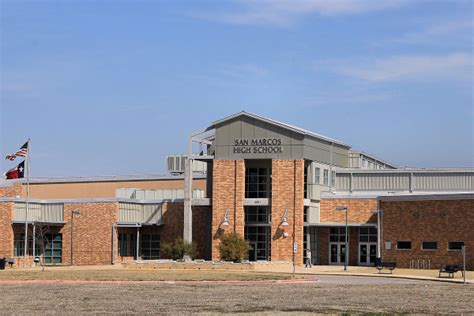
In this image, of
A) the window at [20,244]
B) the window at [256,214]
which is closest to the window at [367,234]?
the window at [256,214]

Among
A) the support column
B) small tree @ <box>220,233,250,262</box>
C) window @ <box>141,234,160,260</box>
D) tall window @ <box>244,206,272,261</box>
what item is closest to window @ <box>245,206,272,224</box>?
tall window @ <box>244,206,272,261</box>

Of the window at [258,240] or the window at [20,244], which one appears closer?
the window at [20,244]

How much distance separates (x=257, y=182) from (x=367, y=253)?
1129 cm

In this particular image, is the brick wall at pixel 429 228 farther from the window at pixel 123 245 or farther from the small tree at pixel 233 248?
the window at pixel 123 245

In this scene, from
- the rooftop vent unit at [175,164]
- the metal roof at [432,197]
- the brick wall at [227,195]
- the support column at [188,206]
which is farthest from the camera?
the rooftop vent unit at [175,164]

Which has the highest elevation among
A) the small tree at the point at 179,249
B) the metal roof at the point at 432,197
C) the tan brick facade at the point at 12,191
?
the tan brick facade at the point at 12,191

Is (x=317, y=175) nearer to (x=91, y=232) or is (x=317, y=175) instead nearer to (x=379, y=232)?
(x=379, y=232)

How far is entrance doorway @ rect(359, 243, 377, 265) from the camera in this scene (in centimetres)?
7560

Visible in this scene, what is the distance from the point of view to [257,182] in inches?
3130

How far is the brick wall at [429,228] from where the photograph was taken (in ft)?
224

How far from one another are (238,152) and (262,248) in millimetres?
8521

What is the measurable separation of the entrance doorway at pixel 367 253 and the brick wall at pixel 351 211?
2.17 m

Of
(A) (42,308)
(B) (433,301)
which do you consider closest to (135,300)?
(A) (42,308)

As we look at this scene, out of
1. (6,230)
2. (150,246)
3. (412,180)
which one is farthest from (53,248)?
(412,180)
